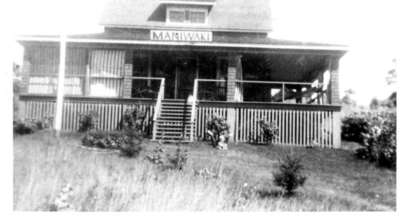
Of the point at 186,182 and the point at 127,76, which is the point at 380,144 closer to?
the point at 186,182

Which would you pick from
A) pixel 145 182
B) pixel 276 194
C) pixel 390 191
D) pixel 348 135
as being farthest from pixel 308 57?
pixel 145 182

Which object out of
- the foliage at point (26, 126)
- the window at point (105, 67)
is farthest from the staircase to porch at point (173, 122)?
the foliage at point (26, 126)

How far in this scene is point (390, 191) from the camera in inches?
A: 353

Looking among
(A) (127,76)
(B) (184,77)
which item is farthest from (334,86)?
(A) (127,76)

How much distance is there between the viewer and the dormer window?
19.0 meters

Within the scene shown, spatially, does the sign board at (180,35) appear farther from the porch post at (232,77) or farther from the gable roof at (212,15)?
the porch post at (232,77)

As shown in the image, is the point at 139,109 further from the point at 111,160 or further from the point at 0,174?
the point at 0,174

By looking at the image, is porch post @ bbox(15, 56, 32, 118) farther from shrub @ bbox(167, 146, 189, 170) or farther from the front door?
shrub @ bbox(167, 146, 189, 170)

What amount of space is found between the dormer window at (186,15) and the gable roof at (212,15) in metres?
0.43

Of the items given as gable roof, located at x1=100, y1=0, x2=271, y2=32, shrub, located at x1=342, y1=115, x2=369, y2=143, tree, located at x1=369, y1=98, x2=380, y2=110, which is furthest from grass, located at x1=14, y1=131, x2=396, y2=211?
tree, located at x1=369, y1=98, x2=380, y2=110

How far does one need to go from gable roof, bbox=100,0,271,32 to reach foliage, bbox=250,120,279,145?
20.5ft

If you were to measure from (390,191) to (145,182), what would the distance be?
574 centimetres

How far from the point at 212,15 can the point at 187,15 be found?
64.8 inches

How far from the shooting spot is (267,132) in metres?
14.4
